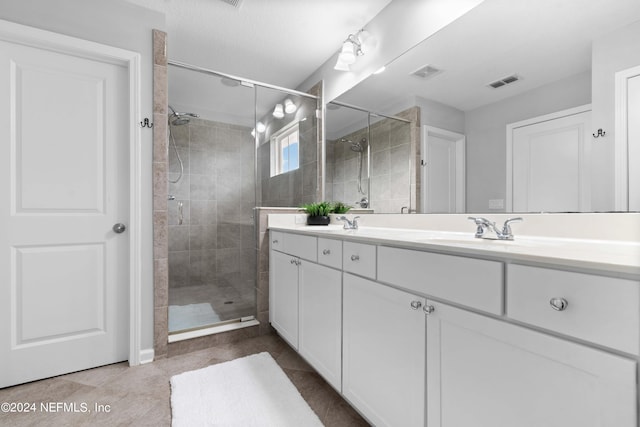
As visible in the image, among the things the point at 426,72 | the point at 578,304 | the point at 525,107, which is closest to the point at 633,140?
the point at 525,107

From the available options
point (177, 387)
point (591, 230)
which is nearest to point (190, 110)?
point (177, 387)

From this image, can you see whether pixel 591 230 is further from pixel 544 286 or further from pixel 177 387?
pixel 177 387

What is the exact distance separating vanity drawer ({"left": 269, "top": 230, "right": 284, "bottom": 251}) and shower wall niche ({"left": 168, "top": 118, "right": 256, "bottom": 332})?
238 mm

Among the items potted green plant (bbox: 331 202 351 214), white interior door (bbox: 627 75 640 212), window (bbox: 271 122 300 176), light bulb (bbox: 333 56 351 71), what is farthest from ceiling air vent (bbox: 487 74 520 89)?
window (bbox: 271 122 300 176)

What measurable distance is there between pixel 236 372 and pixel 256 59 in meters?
2.50

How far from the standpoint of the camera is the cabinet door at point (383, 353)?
98 centimetres

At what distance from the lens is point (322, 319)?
1.52 m

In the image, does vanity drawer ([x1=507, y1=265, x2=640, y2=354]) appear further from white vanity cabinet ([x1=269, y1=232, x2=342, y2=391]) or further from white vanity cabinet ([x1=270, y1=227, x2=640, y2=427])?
white vanity cabinet ([x1=269, y1=232, x2=342, y2=391])

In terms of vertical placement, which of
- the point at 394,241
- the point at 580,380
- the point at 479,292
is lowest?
the point at 580,380

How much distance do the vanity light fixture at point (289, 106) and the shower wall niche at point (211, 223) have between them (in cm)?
44

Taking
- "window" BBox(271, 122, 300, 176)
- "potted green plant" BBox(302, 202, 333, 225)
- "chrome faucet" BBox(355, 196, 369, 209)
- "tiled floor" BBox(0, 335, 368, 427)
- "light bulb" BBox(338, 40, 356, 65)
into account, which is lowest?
"tiled floor" BBox(0, 335, 368, 427)

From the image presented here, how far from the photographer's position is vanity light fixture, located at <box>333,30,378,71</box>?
2.18 m

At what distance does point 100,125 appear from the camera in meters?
1.85

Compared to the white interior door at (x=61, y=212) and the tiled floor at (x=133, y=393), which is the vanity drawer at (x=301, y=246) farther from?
the white interior door at (x=61, y=212)
